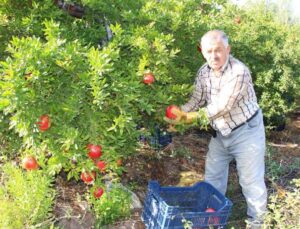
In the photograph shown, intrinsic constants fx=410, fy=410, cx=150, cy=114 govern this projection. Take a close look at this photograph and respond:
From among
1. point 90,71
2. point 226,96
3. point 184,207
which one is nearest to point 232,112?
point 226,96

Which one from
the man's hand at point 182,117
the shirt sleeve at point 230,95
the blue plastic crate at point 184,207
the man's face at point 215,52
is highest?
the man's face at point 215,52

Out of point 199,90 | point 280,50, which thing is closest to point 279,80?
point 280,50

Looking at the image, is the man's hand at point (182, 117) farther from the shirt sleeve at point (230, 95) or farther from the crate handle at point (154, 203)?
the crate handle at point (154, 203)

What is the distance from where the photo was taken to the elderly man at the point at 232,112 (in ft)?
11.1

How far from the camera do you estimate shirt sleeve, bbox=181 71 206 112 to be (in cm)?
377

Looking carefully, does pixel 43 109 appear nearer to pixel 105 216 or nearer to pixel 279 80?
pixel 105 216

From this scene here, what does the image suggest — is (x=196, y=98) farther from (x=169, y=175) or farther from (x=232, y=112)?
(x=169, y=175)

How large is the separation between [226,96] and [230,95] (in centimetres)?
3

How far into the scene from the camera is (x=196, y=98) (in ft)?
12.5

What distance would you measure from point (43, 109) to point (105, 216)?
3.97 feet

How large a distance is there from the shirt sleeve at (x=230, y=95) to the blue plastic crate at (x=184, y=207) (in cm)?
75

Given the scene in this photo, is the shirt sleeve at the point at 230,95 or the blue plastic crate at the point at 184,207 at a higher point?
the shirt sleeve at the point at 230,95

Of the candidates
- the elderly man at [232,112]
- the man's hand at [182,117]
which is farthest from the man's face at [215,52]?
the man's hand at [182,117]

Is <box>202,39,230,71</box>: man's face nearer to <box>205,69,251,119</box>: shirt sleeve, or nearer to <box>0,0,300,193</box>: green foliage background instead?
<box>205,69,251,119</box>: shirt sleeve
